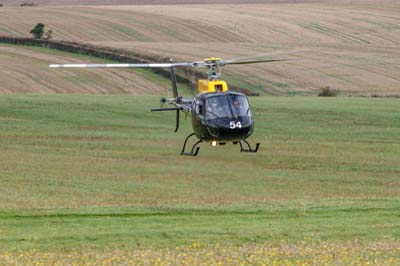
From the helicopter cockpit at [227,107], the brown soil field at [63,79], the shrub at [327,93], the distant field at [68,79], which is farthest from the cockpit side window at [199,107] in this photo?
the shrub at [327,93]

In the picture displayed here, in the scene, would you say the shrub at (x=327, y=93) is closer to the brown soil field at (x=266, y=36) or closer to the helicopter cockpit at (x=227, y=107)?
the brown soil field at (x=266, y=36)

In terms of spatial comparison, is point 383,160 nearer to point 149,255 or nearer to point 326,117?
point 326,117

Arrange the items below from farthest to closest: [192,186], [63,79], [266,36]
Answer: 1. [266,36]
2. [63,79]
3. [192,186]

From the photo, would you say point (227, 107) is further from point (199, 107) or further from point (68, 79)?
point (68, 79)

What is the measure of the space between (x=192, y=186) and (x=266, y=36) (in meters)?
36.7

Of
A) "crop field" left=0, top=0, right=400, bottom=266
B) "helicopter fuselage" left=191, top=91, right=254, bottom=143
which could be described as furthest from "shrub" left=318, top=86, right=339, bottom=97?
"helicopter fuselage" left=191, top=91, right=254, bottom=143

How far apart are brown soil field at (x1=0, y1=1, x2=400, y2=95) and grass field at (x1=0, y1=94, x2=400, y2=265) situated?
5190 mm

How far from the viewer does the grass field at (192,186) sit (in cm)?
1205

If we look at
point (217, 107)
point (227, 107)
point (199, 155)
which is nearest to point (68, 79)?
point (199, 155)

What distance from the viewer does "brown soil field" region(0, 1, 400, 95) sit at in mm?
43812

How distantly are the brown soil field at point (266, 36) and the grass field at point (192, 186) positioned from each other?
17.0 ft

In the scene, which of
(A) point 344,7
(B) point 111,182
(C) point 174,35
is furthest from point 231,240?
(A) point 344,7

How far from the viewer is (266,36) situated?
56594 millimetres

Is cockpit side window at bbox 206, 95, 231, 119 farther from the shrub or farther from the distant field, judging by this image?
the shrub
